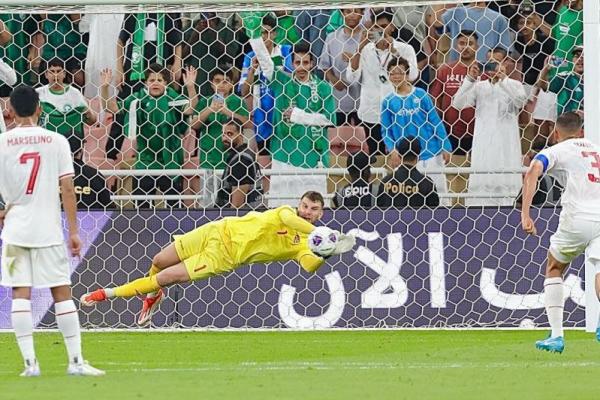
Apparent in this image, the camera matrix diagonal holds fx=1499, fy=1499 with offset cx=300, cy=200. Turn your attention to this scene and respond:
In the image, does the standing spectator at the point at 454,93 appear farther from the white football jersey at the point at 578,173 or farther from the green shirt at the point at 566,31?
the white football jersey at the point at 578,173

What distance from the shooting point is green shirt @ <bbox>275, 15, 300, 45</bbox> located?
16.8 meters

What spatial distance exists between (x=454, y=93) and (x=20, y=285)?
7930 millimetres

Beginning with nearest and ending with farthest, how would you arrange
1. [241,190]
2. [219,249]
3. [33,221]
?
[33,221], [219,249], [241,190]

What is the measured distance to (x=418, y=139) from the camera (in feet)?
51.6

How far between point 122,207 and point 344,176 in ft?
7.72

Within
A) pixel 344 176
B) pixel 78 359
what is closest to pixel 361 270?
pixel 344 176

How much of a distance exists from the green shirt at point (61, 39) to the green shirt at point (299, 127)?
239 cm

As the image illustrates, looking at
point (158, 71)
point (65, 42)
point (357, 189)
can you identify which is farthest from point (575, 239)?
point (65, 42)

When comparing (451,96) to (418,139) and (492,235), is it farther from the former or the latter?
(492,235)

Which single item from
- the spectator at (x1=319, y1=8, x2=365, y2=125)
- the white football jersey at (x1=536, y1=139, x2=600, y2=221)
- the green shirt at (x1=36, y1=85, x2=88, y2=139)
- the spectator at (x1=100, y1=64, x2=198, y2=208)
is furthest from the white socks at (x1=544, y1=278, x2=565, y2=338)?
the green shirt at (x1=36, y1=85, x2=88, y2=139)

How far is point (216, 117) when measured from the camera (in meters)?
16.3

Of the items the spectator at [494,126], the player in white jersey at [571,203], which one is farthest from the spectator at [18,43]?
the player in white jersey at [571,203]

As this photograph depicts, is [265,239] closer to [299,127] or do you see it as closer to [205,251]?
[205,251]

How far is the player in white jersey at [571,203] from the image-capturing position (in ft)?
37.6
